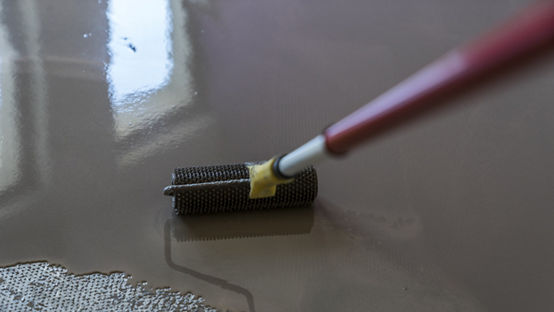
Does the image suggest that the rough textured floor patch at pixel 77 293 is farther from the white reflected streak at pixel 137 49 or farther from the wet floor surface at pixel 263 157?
the white reflected streak at pixel 137 49

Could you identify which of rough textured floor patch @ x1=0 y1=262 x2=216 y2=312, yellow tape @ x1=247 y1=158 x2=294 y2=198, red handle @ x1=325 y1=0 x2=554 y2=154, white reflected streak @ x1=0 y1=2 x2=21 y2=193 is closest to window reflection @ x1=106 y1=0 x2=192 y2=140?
white reflected streak @ x1=0 y1=2 x2=21 y2=193

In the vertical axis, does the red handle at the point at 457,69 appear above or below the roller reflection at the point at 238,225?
above

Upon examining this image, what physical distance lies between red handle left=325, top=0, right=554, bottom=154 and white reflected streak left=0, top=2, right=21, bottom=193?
1195mm

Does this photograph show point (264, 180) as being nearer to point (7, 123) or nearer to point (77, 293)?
point (77, 293)

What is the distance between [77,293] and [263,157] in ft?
2.43

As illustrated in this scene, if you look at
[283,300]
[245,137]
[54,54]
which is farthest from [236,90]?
[283,300]

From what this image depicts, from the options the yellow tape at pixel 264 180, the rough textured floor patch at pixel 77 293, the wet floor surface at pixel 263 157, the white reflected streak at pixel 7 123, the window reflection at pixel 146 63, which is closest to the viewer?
the yellow tape at pixel 264 180

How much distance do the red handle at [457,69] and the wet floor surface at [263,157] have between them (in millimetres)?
728

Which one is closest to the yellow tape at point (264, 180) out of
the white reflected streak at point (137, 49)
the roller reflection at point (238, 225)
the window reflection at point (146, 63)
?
the roller reflection at point (238, 225)

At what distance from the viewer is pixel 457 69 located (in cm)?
78

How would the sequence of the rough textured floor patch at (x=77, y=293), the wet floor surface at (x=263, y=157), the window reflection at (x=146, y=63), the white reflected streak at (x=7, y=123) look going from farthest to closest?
the window reflection at (x=146, y=63)
the white reflected streak at (x=7, y=123)
the wet floor surface at (x=263, y=157)
the rough textured floor patch at (x=77, y=293)

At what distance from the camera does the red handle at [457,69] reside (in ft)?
2.16

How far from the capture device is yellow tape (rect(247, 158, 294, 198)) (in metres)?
1.36

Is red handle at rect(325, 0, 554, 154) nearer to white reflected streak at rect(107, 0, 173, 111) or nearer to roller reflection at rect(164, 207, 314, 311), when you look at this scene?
roller reflection at rect(164, 207, 314, 311)
